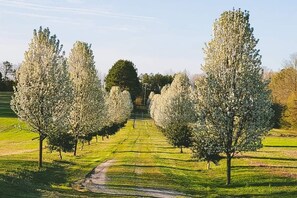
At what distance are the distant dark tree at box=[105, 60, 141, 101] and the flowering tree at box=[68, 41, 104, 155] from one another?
114m

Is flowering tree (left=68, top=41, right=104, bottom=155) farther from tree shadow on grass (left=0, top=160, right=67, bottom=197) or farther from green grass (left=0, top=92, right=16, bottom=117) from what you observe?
green grass (left=0, top=92, right=16, bottom=117)

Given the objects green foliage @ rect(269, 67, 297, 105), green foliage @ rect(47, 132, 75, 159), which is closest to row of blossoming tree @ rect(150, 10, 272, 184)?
green foliage @ rect(47, 132, 75, 159)

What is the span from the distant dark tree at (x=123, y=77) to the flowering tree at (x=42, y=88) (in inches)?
5111

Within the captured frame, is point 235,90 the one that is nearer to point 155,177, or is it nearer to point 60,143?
point 155,177

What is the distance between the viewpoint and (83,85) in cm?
5572

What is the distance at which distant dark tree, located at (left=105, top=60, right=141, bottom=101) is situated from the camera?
171750 millimetres

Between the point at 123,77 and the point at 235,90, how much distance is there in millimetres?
139946

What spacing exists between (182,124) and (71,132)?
17.5 m

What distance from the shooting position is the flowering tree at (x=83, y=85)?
5528 centimetres

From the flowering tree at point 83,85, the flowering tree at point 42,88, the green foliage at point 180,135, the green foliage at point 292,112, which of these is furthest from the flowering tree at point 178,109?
the green foliage at point 292,112

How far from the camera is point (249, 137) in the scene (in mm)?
33906

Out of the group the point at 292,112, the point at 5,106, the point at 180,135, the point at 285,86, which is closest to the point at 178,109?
the point at 180,135

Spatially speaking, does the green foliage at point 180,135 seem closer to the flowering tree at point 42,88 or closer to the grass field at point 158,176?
the grass field at point 158,176

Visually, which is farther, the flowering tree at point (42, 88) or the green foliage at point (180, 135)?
the green foliage at point (180, 135)
